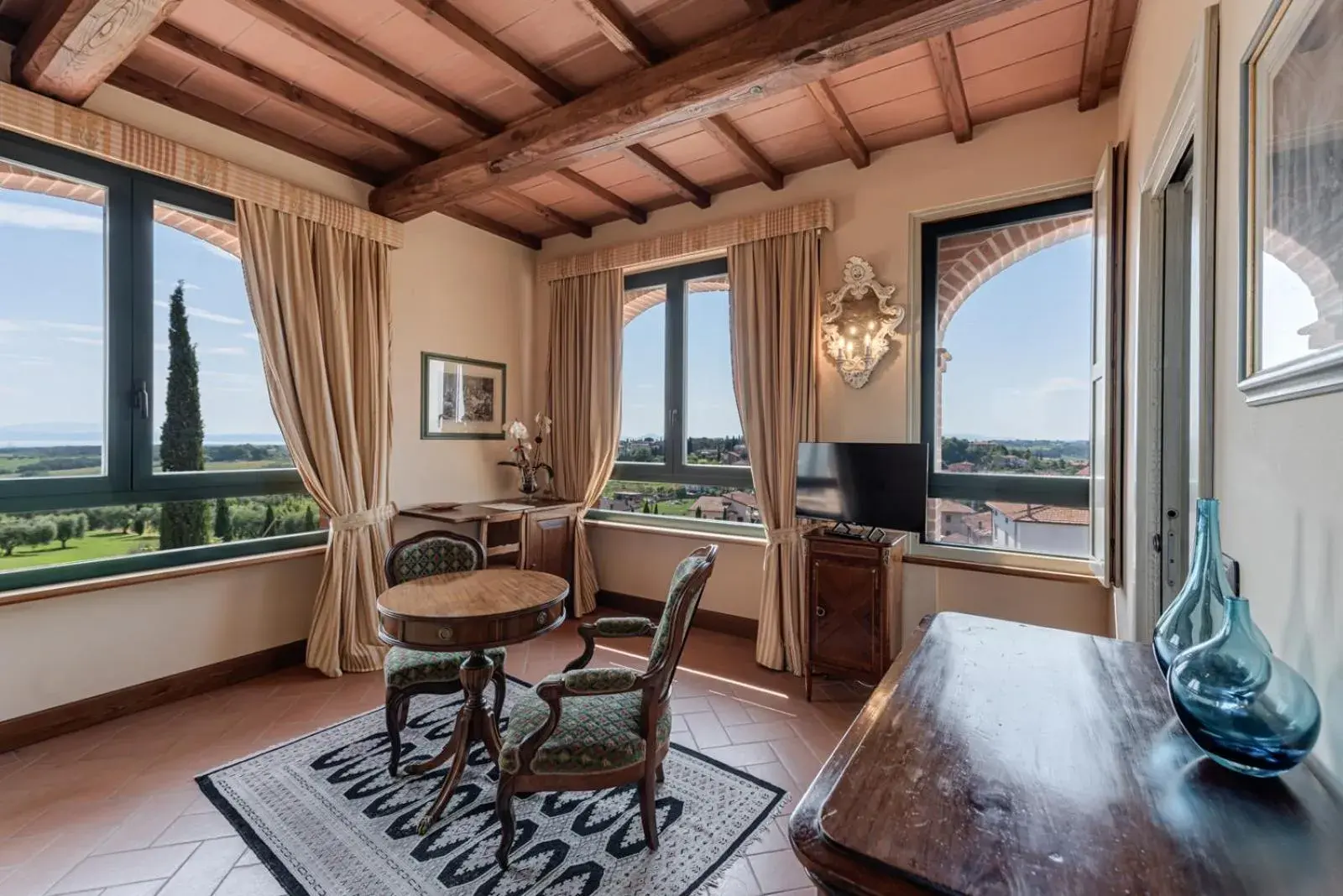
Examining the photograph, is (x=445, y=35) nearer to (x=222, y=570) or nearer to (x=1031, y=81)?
(x=1031, y=81)

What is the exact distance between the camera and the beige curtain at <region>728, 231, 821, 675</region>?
11.0 feet

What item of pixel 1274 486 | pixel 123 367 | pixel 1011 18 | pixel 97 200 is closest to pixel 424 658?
pixel 123 367

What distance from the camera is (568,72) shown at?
8.61 feet

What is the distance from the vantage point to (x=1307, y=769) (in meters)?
0.77

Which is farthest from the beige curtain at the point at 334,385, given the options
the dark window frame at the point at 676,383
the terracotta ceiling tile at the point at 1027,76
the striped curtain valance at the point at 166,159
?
the terracotta ceiling tile at the point at 1027,76

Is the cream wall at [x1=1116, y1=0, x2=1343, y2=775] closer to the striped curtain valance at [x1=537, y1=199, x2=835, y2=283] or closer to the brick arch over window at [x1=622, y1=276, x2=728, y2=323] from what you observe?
the striped curtain valance at [x1=537, y1=199, x2=835, y2=283]

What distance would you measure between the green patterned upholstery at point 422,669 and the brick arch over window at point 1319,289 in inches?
91.4

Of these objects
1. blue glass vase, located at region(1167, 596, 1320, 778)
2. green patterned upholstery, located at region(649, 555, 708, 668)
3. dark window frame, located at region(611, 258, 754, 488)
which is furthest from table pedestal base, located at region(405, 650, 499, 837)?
dark window frame, located at region(611, 258, 754, 488)

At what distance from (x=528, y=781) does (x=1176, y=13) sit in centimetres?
287

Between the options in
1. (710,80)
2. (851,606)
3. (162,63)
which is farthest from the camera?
(851,606)

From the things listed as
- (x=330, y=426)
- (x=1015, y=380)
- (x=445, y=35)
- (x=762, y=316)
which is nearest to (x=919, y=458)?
(x=1015, y=380)

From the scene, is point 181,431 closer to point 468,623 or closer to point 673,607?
point 468,623

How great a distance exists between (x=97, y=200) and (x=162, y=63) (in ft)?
2.39

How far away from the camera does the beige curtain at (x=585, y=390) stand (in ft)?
14.1
